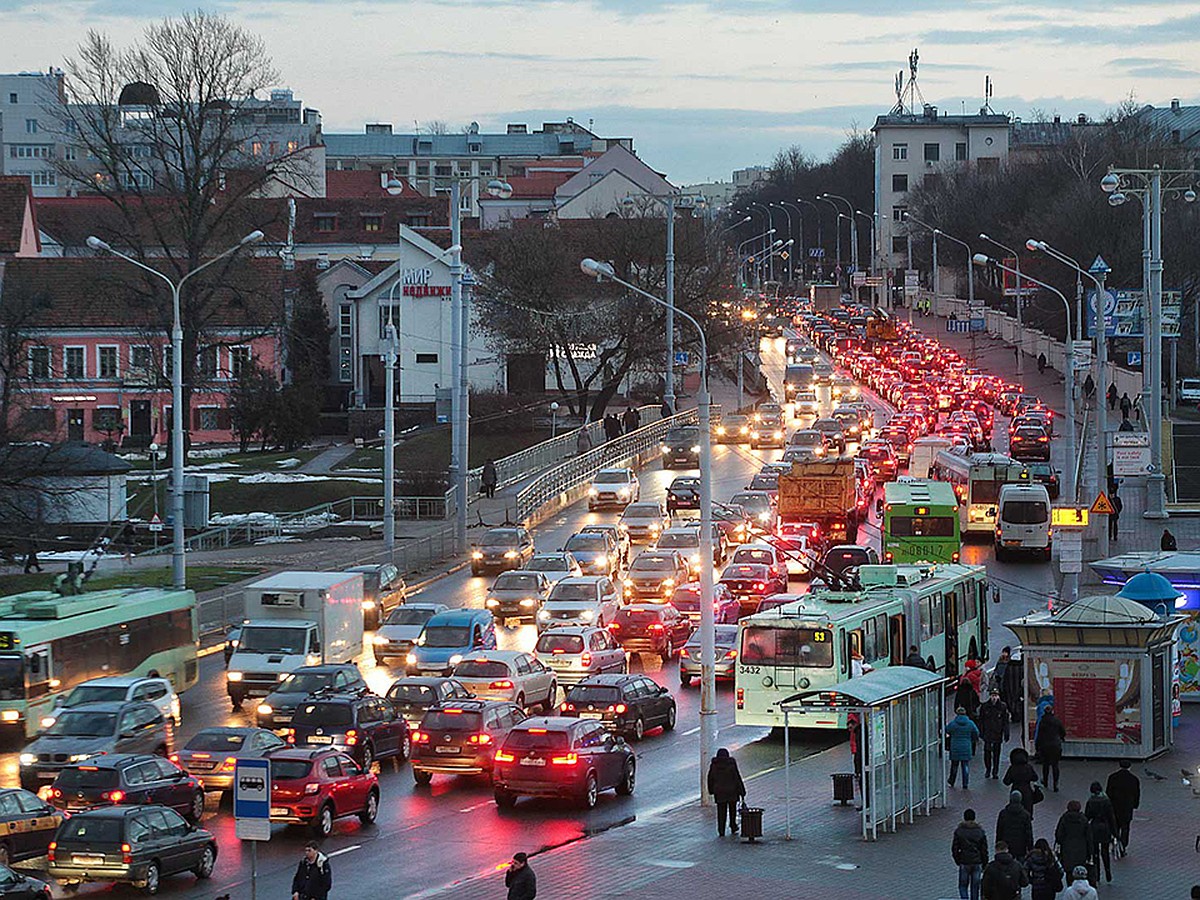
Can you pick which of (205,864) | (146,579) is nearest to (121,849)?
(205,864)

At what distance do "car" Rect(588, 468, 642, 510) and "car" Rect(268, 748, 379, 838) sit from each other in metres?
42.7

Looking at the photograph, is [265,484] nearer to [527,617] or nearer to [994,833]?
[527,617]

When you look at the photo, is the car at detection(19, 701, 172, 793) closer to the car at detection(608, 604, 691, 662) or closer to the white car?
the white car

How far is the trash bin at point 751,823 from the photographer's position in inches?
1034

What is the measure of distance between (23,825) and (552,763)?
286 inches

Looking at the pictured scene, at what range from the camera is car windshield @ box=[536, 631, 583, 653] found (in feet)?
130

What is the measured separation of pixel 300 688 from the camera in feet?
113

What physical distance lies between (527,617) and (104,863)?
82.9 feet

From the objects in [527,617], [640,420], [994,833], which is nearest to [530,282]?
[640,420]

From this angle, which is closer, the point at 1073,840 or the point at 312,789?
the point at 1073,840

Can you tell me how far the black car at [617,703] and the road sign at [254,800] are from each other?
1192 cm

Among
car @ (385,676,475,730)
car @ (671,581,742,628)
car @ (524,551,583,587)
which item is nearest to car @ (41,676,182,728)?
car @ (385,676,475,730)

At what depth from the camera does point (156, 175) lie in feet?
262

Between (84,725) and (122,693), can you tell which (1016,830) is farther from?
(122,693)
